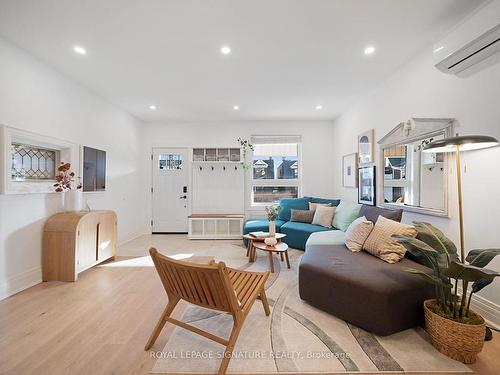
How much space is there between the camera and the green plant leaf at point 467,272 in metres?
1.39

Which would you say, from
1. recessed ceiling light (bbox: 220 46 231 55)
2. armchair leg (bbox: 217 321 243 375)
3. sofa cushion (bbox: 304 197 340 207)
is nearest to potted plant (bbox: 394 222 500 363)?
armchair leg (bbox: 217 321 243 375)

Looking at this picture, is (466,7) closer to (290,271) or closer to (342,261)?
(342,261)

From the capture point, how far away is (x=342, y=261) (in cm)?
220

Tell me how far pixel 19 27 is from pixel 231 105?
9.17ft

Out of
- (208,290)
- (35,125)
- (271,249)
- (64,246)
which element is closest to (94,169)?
(35,125)

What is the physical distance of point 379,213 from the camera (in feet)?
9.07

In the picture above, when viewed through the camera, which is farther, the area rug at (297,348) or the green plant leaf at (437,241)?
the green plant leaf at (437,241)

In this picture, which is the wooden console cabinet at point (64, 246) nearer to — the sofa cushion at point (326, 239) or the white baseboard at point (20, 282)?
the white baseboard at point (20, 282)

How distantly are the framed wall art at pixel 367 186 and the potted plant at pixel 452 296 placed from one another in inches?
72.3

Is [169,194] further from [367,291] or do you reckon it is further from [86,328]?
[367,291]

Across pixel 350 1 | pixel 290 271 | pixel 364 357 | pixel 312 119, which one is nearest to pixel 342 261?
pixel 364 357

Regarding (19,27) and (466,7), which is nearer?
(466,7)

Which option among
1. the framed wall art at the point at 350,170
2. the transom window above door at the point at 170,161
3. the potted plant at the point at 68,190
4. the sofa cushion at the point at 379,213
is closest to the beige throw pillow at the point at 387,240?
the sofa cushion at the point at 379,213

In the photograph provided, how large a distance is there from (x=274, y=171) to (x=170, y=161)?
2.49m
